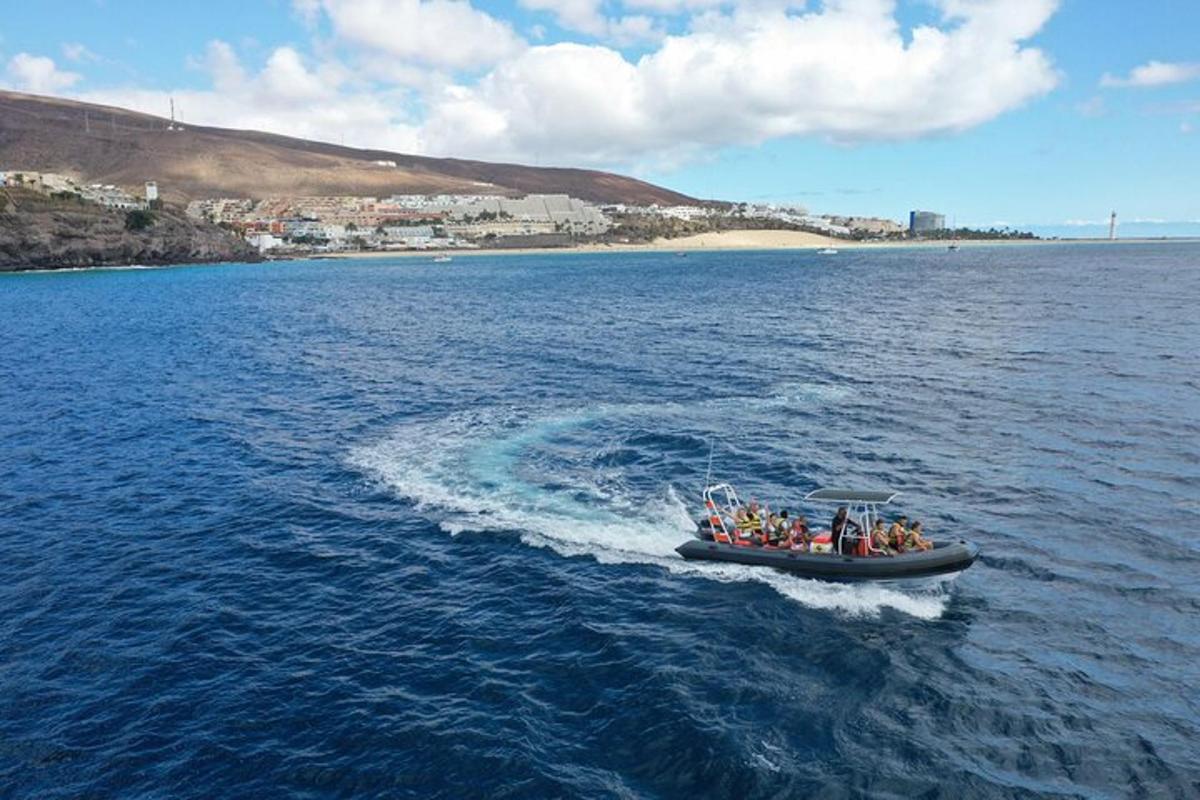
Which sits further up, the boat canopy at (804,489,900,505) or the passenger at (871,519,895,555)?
the boat canopy at (804,489,900,505)

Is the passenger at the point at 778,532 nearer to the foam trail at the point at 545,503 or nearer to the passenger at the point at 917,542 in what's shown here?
the foam trail at the point at 545,503

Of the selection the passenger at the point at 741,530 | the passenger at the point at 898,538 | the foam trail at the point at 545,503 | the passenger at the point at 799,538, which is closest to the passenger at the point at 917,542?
the passenger at the point at 898,538

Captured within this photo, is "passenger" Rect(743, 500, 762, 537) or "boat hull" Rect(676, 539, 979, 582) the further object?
"passenger" Rect(743, 500, 762, 537)

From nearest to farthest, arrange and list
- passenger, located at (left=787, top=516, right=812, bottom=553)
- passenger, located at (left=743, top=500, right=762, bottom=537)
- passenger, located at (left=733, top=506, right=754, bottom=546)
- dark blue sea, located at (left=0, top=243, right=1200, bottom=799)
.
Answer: dark blue sea, located at (left=0, top=243, right=1200, bottom=799)
passenger, located at (left=787, top=516, right=812, bottom=553)
passenger, located at (left=733, top=506, right=754, bottom=546)
passenger, located at (left=743, top=500, right=762, bottom=537)

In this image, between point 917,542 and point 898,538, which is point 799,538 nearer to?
point 898,538

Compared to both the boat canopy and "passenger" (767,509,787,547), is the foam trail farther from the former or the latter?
the boat canopy

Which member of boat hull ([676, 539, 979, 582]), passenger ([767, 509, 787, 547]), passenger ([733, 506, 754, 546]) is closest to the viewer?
boat hull ([676, 539, 979, 582])

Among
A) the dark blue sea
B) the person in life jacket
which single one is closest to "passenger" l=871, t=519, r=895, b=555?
the dark blue sea

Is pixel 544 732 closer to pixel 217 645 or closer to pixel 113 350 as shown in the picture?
pixel 217 645
